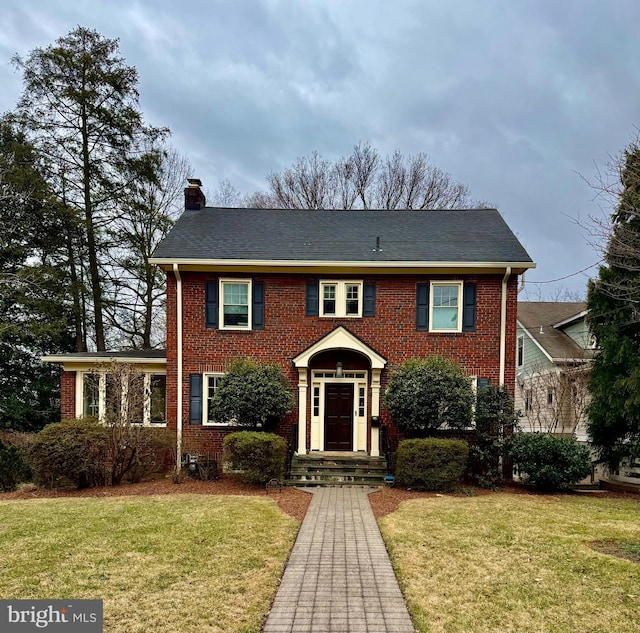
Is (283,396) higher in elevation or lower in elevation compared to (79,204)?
lower

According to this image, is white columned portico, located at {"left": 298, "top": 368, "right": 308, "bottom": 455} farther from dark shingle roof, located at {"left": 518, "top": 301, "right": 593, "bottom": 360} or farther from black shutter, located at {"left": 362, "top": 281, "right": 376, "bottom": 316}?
dark shingle roof, located at {"left": 518, "top": 301, "right": 593, "bottom": 360}

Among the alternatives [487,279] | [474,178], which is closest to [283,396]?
[487,279]

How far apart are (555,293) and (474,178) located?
1031 centimetres

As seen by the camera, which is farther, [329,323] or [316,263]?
[329,323]

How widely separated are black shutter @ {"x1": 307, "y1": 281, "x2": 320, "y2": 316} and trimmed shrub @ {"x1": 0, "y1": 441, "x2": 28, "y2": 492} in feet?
27.1

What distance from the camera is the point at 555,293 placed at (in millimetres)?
31234

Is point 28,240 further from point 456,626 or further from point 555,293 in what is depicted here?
point 555,293

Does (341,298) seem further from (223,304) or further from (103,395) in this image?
(103,395)

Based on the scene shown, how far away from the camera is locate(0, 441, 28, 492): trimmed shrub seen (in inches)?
436

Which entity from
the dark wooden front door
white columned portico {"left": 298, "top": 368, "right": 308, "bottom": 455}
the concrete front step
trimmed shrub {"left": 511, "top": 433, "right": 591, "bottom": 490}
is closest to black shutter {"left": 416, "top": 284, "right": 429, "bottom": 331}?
the dark wooden front door

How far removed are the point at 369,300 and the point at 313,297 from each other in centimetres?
159

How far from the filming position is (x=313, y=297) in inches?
511

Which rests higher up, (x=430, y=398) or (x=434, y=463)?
(x=430, y=398)

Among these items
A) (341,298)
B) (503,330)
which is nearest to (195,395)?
(341,298)
